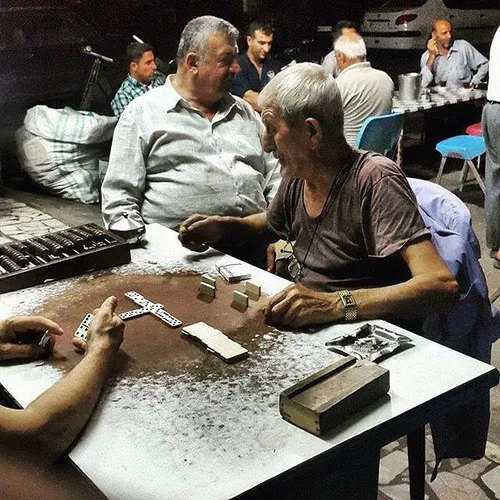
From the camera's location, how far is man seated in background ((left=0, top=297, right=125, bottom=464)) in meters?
1.46

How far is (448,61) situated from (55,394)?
7335mm

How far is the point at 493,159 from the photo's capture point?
5266 millimetres

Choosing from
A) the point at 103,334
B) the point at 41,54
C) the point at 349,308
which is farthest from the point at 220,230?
the point at 41,54

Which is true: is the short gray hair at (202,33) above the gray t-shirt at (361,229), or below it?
above

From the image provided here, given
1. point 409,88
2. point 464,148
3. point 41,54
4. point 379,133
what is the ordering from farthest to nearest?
point 41,54 < point 409,88 < point 464,148 < point 379,133

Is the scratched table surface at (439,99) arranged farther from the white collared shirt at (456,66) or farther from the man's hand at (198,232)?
the man's hand at (198,232)

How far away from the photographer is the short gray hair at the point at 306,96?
7.11ft

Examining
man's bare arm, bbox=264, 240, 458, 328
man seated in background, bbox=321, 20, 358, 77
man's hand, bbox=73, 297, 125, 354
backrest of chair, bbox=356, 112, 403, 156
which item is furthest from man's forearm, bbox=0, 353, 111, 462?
man seated in background, bbox=321, 20, 358, 77

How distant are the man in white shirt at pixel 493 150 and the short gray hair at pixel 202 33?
2.69 meters

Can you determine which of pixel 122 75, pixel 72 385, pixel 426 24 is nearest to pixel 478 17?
pixel 426 24

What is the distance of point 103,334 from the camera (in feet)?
6.03

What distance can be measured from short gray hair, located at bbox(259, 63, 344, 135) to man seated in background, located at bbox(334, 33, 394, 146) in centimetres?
341

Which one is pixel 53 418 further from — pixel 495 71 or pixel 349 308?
pixel 495 71

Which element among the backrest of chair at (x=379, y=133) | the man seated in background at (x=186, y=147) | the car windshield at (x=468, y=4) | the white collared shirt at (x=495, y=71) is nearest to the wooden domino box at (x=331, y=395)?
the man seated in background at (x=186, y=147)
